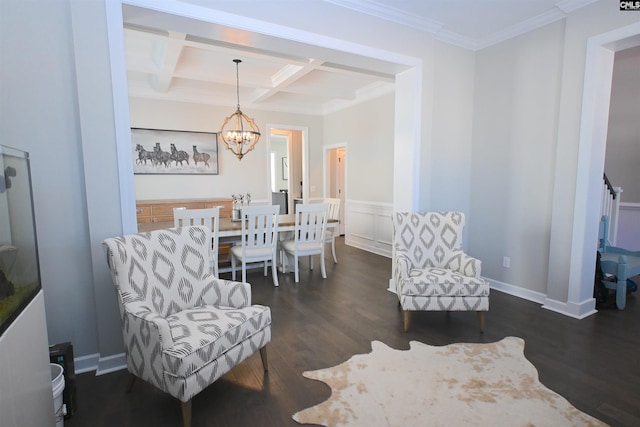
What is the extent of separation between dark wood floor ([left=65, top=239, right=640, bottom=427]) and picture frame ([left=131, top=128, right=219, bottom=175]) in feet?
10.1

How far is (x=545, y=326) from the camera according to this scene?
288cm

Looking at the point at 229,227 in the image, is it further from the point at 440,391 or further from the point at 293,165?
the point at 293,165

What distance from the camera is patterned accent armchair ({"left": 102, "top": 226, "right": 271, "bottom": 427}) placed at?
1.66m

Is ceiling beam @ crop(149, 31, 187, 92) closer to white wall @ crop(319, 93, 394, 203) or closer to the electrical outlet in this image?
white wall @ crop(319, 93, 394, 203)

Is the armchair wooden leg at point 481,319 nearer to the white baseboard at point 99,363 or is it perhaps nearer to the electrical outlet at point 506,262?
the electrical outlet at point 506,262

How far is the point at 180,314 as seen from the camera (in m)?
2.05

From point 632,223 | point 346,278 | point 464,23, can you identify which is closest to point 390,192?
point 346,278

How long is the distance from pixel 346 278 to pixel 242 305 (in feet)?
7.74

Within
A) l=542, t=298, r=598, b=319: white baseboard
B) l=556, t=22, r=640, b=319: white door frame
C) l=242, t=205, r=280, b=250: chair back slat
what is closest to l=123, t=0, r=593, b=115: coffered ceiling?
l=556, t=22, r=640, b=319: white door frame

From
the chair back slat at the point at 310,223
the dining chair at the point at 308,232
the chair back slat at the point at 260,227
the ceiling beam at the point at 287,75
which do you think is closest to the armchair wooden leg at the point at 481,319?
the dining chair at the point at 308,232

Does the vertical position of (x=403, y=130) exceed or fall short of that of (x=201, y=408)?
it exceeds it

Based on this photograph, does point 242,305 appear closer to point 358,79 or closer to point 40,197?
point 40,197

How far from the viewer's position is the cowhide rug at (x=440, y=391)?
1.77m

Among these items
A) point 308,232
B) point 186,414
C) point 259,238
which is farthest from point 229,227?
point 186,414
